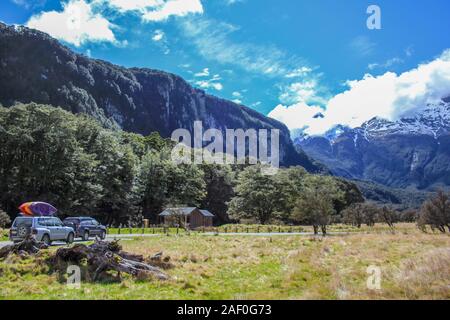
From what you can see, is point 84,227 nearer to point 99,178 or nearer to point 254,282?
point 254,282

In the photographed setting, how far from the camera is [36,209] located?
33.8 meters

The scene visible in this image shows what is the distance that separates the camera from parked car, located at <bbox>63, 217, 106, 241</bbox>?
31.2 m

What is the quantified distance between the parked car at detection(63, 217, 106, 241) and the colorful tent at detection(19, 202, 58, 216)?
5.82 ft

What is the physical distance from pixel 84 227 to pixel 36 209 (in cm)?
566

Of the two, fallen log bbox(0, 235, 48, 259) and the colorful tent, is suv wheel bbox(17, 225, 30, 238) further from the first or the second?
the colorful tent

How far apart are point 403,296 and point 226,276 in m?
6.89

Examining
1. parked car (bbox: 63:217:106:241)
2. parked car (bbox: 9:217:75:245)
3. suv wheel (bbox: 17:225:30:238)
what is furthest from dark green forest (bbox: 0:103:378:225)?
suv wheel (bbox: 17:225:30:238)

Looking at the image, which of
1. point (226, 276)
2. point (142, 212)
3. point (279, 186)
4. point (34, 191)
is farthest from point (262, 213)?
point (226, 276)

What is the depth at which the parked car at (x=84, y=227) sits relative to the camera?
31.2m

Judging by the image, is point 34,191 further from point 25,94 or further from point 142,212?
point 25,94

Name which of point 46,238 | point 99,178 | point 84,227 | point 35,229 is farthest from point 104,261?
point 99,178

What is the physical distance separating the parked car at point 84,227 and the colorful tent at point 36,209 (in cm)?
177

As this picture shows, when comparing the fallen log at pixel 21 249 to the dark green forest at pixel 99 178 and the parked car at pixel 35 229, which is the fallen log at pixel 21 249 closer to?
the parked car at pixel 35 229

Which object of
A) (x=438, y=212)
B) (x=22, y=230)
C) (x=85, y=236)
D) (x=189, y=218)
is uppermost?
(x=438, y=212)
